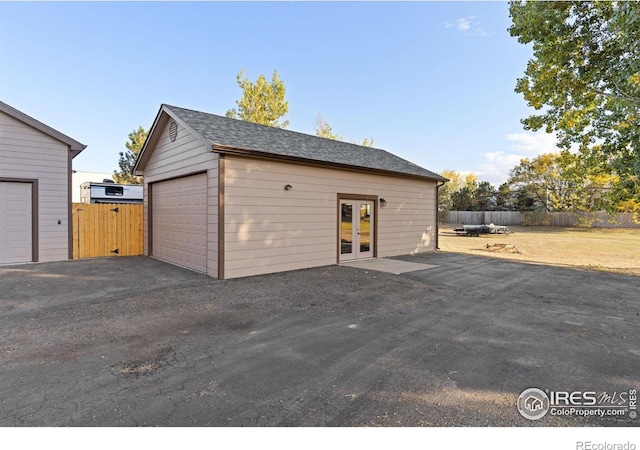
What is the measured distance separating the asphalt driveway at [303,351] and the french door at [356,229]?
329 centimetres

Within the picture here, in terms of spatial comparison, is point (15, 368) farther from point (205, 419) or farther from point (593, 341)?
point (593, 341)

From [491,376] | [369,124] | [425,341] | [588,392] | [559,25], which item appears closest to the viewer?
[588,392]

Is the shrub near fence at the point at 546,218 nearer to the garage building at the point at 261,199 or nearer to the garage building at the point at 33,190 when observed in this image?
the garage building at the point at 261,199

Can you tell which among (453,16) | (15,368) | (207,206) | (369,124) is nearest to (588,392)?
(15,368)

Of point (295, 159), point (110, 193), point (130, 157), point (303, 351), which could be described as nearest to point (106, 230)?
point (110, 193)

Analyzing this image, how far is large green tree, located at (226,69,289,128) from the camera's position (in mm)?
23562

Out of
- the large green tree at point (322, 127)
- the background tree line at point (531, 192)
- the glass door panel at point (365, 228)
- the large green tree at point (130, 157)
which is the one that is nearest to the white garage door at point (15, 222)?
the glass door panel at point (365, 228)

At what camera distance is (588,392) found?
9.12ft

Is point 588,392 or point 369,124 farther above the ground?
point 369,124

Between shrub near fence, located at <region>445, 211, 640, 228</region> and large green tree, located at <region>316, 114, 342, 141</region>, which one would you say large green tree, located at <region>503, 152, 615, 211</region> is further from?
large green tree, located at <region>316, 114, 342, 141</region>

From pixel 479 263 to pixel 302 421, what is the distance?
9.87 m

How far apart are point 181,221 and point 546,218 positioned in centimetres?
3513

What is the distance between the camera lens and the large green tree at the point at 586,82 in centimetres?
782
